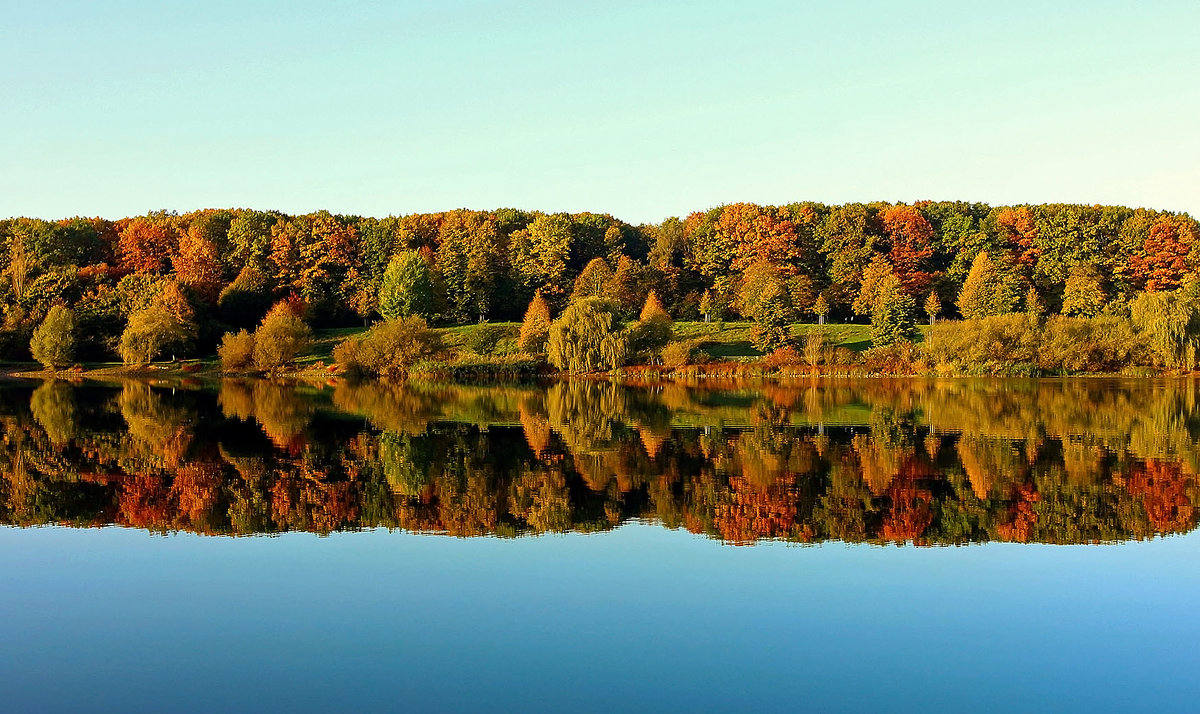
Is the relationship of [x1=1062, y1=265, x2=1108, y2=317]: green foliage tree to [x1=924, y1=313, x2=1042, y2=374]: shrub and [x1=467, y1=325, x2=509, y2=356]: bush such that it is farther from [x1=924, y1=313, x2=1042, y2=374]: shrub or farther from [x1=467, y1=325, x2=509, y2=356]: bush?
[x1=467, y1=325, x2=509, y2=356]: bush

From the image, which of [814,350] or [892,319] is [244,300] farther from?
[892,319]

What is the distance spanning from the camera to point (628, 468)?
1936cm

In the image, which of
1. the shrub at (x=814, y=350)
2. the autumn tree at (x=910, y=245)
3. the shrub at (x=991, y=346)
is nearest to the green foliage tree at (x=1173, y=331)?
the shrub at (x=991, y=346)

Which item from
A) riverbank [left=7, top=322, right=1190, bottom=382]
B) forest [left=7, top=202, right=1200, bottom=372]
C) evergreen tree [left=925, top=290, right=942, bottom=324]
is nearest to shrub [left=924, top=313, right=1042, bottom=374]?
riverbank [left=7, top=322, right=1190, bottom=382]

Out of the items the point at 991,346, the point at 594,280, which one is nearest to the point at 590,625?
the point at 991,346

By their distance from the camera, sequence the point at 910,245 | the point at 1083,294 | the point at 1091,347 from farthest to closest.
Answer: the point at 910,245 < the point at 1083,294 < the point at 1091,347

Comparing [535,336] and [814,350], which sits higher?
[535,336]

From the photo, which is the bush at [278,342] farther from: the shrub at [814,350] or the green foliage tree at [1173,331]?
the green foliage tree at [1173,331]

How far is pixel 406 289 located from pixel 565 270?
17.0 metres

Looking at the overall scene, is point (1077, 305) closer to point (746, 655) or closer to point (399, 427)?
point (399, 427)

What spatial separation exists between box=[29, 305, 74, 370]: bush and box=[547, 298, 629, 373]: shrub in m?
32.2

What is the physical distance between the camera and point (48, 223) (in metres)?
86.4

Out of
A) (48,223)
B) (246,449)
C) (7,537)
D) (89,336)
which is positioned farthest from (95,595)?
(48,223)

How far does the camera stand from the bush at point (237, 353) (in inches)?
2522
